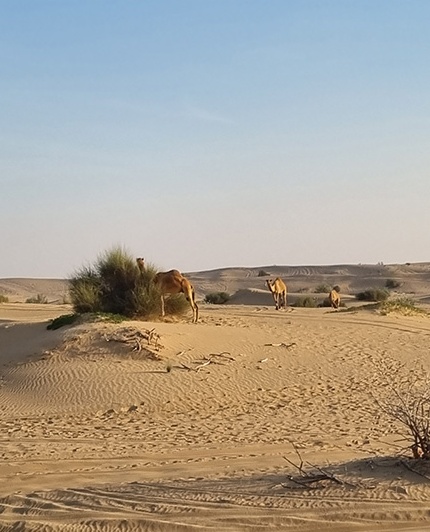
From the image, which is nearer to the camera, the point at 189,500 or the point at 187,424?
the point at 189,500

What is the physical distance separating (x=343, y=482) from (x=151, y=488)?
187cm

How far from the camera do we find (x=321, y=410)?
14594 millimetres

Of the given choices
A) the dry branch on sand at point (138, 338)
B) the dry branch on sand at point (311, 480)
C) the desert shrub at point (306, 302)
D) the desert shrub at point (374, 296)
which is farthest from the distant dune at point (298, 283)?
the dry branch on sand at point (311, 480)

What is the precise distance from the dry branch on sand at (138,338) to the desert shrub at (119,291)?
2969 millimetres

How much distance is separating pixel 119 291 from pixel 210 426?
990cm

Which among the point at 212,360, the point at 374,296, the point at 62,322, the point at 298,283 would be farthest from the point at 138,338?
the point at 298,283

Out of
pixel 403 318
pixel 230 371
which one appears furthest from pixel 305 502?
pixel 403 318

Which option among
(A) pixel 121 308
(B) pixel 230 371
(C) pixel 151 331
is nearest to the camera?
(B) pixel 230 371

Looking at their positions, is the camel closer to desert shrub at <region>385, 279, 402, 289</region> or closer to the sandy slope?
the sandy slope

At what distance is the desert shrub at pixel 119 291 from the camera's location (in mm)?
22141

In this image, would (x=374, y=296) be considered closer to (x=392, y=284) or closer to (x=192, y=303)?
(x=192, y=303)

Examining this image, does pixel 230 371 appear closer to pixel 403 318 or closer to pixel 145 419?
pixel 145 419

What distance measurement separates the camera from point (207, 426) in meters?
13.5

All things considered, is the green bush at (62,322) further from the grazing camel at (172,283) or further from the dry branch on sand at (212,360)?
the dry branch on sand at (212,360)
